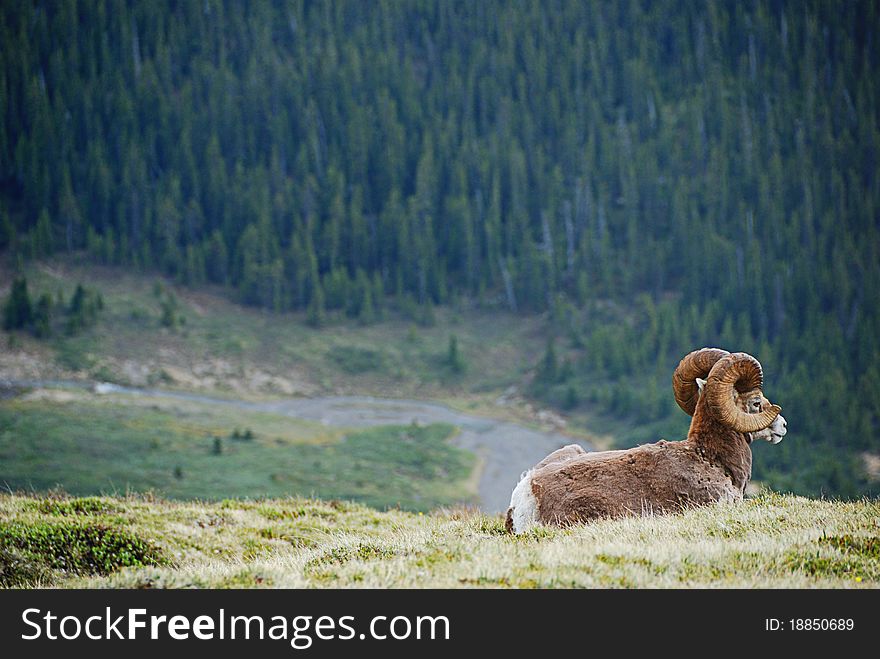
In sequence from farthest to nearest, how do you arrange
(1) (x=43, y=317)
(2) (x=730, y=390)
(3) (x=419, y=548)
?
1. (1) (x=43, y=317)
2. (2) (x=730, y=390)
3. (3) (x=419, y=548)

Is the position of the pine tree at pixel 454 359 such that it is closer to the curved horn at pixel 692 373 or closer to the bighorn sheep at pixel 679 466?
the curved horn at pixel 692 373

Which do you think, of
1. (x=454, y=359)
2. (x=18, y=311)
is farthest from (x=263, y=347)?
(x=18, y=311)

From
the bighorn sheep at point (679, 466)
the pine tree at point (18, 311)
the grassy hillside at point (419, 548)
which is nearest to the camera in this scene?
the grassy hillside at point (419, 548)

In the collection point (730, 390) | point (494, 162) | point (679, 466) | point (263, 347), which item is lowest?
point (263, 347)

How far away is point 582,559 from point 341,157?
14552 centimetres

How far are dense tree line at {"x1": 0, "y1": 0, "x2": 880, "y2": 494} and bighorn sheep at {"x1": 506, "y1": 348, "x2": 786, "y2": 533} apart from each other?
275 ft

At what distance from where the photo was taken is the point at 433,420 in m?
98.6

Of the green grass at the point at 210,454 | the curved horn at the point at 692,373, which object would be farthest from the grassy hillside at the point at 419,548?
the green grass at the point at 210,454

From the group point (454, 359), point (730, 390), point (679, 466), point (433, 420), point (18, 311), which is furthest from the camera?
point (454, 359)

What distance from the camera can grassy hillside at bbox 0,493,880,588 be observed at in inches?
443

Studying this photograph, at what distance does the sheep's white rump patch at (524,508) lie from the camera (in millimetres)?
16000

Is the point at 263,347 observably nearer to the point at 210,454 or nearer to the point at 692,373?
the point at 210,454

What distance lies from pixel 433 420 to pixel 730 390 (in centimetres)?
8182

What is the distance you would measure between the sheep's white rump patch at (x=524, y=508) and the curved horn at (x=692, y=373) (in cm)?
355
